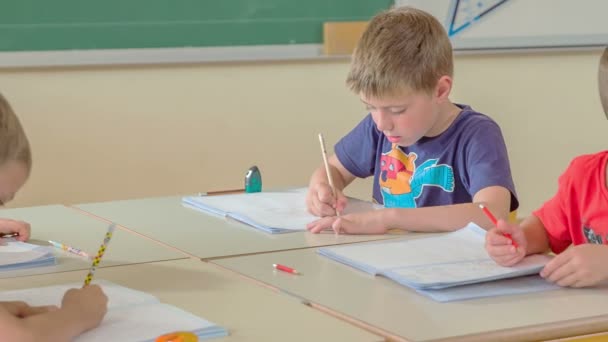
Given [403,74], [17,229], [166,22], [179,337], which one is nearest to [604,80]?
[403,74]

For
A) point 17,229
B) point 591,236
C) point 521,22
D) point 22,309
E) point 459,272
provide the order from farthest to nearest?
point 521,22 < point 17,229 < point 591,236 < point 459,272 < point 22,309

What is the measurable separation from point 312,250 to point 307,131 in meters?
1.83

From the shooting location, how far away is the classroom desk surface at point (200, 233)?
186 cm

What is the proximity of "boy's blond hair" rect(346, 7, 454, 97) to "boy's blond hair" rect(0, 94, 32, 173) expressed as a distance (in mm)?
974

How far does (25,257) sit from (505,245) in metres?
0.81

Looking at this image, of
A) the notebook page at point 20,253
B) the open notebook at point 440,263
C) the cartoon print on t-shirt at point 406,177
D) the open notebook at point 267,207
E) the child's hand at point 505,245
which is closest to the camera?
the open notebook at point 440,263

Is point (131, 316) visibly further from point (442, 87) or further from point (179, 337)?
point (442, 87)

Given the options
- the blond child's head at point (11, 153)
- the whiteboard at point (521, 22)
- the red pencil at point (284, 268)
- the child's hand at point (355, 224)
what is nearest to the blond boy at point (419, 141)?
the child's hand at point (355, 224)

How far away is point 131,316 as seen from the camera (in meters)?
1.35

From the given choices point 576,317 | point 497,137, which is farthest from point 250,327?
point 497,137

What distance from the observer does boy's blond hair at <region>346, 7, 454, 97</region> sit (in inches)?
84.0

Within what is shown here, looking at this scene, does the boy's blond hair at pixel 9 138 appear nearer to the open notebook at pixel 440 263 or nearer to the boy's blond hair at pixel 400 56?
the open notebook at pixel 440 263

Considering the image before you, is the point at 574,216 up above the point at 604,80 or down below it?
below

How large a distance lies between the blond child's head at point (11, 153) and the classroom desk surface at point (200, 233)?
509 mm
